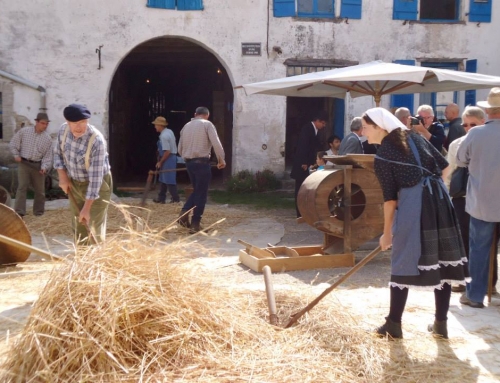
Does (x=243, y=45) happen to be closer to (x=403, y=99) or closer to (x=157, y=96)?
(x=403, y=99)

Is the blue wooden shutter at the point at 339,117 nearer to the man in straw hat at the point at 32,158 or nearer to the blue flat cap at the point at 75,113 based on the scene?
the man in straw hat at the point at 32,158

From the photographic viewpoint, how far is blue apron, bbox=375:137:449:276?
4.16 meters

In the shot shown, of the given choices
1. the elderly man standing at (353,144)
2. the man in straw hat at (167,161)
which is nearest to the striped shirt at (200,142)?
the elderly man standing at (353,144)

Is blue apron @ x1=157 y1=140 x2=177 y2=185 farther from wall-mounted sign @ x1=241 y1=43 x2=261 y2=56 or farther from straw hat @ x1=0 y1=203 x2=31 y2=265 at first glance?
straw hat @ x1=0 y1=203 x2=31 y2=265

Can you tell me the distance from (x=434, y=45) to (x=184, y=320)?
42.6 ft

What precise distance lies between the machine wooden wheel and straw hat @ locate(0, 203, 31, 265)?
9.73 ft

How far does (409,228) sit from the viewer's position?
13.7ft

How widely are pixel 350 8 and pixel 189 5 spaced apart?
12.3 feet

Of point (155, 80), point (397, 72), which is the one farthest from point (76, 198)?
point (155, 80)

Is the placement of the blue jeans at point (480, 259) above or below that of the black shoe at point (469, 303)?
above

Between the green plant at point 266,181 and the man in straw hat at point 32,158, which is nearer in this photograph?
the man in straw hat at point 32,158

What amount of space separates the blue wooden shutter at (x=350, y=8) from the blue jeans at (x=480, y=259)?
33.5 ft

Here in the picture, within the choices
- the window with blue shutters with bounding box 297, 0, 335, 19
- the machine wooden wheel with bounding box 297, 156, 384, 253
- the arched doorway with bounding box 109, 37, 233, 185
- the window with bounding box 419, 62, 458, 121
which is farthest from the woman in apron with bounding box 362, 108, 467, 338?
the arched doorway with bounding box 109, 37, 233, 185

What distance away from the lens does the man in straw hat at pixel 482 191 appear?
5219 millimetres
